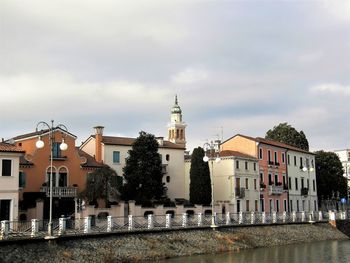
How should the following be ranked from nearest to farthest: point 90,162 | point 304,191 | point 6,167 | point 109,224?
point 109,224
point 6,167
point 90,162
point 304,191

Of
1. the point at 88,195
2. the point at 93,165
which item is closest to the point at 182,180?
the point at 93,165

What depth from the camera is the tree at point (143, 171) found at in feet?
173

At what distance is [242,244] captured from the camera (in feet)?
144

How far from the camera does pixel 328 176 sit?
3332 inches

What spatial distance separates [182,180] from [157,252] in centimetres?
2774

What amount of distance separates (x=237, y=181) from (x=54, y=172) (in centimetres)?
2275

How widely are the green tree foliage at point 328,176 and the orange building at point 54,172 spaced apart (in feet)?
152

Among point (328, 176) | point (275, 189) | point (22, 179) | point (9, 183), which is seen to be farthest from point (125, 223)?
point (328, 176)

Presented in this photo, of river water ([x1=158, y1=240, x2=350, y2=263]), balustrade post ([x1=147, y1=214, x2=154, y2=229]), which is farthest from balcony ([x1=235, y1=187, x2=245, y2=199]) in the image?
balustrade post ([x1=147, y1=214, x2=154, y2=229])

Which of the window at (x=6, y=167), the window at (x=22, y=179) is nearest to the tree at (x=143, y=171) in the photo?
the window at (x=22, y=179)

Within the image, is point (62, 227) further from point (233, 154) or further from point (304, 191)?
point (304, 191)

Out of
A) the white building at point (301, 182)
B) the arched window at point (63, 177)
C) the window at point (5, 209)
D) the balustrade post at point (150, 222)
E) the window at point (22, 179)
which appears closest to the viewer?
the window at point (5, 209)

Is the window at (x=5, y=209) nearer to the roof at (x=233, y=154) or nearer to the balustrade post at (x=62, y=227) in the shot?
the balustrade post at (x=62, y=227)

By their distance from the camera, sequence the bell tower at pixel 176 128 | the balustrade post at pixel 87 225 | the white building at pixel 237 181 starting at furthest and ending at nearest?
the bell tower at pixel 176 128 < the white building at pixel 237 181 < the balustrade post at pixel 87 225
